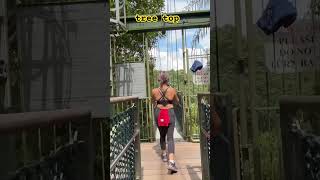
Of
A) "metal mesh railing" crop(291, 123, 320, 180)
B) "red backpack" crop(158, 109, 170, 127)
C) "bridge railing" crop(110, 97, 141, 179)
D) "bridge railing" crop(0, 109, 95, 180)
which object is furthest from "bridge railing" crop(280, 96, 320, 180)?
"red backpack" crop(158, 109, 170, 127)

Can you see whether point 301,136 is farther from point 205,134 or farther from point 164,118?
point 164,118

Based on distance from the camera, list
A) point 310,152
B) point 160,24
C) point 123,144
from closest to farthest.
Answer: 1. point 310,152
2. point 123,144
3. point 160,24

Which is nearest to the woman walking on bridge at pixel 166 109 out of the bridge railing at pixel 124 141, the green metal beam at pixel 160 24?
the bridge railing at pixel 124 141

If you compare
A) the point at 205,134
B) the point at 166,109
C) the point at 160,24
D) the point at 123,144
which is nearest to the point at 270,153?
the point at 123,144

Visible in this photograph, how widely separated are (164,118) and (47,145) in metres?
5.52

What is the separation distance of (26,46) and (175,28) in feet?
27.7

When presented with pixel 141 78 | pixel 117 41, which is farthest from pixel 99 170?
pixel 117 41

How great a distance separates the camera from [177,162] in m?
8.86

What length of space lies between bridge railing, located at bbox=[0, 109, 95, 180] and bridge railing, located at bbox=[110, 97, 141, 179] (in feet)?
4.06

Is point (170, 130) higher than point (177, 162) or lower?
higher

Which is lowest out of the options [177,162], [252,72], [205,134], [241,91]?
[177,162]

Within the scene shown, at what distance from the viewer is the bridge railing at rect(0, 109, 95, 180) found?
165cm

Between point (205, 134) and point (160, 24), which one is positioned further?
point (160, 24)

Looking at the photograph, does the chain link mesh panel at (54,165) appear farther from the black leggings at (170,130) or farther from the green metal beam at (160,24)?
the green metal beam at (160,24)
